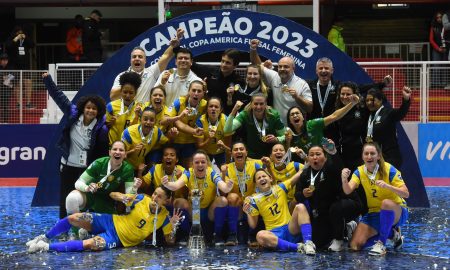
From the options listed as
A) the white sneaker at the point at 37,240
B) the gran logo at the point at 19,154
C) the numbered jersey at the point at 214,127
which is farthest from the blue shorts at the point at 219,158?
the gran logo at the point at 19,154

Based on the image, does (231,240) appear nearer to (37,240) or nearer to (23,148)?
(37,240)

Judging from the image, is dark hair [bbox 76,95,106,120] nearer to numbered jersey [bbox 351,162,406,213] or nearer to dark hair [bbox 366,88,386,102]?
numbered jersey [bbox 351,162,406,213]

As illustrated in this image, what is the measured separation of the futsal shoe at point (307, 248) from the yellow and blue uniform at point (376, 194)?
2.50 feet

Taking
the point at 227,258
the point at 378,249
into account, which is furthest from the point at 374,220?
the point at 227,258

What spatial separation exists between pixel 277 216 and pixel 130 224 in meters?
1.70

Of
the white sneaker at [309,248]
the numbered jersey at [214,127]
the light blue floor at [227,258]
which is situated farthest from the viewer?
the numbered jersey at [214,127]

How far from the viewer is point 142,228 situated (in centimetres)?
1234

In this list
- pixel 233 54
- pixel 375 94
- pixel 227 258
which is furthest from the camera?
pixel 233 54

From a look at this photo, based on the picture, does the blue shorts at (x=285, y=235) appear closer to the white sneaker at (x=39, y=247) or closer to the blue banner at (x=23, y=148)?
the white sneaker at (x=39, y=247)

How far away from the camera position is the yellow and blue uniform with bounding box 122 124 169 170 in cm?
1338

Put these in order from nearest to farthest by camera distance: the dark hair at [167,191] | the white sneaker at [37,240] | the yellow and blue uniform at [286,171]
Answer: the white sneaker at [37,240]
the dark hair at [167,191]
the yellow and blue uniform at [286,171]

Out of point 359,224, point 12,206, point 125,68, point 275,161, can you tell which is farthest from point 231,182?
point 12,206

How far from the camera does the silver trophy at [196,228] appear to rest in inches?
487

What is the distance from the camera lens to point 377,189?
12.2 m
